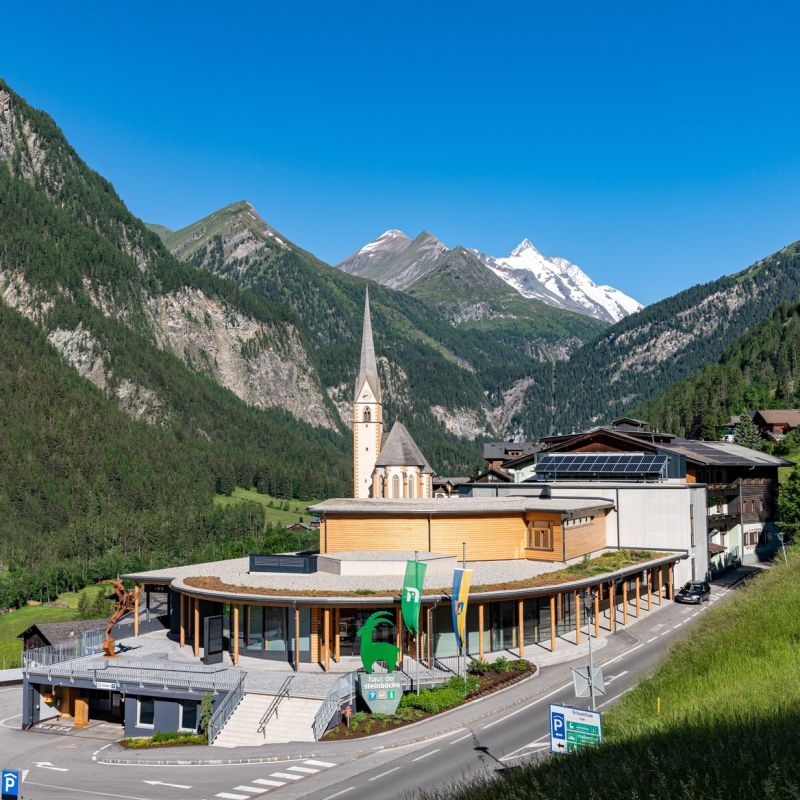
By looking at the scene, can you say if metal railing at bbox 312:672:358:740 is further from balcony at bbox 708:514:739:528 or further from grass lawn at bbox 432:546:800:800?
balcony at bbox 708:514:739:528

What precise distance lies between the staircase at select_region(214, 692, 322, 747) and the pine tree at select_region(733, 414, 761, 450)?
104 m

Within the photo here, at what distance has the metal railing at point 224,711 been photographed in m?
40.5

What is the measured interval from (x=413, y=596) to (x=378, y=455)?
215ft

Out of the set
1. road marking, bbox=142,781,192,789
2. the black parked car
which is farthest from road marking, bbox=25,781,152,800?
the black parked car

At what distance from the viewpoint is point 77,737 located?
44719mm

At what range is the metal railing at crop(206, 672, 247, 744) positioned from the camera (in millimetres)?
40469

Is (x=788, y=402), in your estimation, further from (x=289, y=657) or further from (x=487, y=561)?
(x=289, y=657)

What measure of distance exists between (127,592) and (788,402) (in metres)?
149

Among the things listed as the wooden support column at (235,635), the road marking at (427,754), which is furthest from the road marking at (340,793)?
the wooden support column at (235,635)

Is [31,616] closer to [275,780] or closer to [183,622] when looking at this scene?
[183,622]

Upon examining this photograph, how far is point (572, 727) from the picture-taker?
25.8m

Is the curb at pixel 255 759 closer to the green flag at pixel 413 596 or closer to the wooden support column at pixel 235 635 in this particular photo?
the green flag at pixel 413 596

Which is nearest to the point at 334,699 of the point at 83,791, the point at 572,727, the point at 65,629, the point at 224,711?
the point at 224,711

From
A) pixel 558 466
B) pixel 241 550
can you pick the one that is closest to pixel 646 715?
pixel 558 466
